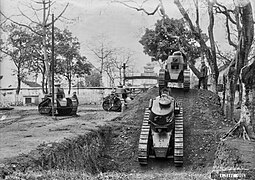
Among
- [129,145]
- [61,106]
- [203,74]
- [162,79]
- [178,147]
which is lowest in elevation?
[129,145]

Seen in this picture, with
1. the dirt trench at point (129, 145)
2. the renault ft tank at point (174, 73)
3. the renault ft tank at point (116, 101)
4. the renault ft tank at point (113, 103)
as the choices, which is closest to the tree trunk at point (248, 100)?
the dirt trench at point (129, 145)

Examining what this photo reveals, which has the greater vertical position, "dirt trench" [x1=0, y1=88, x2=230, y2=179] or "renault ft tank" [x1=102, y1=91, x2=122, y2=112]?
"renault ft tank" [x1=102, y1=91, x2=122, y2=112]

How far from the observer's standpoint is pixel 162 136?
1341cm

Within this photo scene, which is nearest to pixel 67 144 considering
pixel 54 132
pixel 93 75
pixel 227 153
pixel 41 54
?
pixel 54 132

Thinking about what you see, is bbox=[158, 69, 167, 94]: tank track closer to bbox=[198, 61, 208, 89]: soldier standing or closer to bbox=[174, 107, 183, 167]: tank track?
bbox=[198, 61, 208, 89]: soldier standing

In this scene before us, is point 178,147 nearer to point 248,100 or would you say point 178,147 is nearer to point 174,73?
point 248,100

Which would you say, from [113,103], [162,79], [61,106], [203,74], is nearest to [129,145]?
[162,79]

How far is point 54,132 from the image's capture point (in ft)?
43.8

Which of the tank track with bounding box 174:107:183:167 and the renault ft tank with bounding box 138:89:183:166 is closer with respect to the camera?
the tank track with bounding box 174:107:183:167

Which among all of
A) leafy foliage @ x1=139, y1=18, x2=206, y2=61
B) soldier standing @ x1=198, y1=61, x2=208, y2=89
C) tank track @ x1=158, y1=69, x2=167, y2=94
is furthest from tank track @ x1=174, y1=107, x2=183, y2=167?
leafy foliage @ x1=139, y1=18, x2=206, y2=61

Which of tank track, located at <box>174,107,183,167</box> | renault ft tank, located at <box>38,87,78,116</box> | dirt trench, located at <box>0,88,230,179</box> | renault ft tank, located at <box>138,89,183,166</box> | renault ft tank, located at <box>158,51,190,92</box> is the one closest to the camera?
dirt trench, located at <box>0,88,230,179</box>

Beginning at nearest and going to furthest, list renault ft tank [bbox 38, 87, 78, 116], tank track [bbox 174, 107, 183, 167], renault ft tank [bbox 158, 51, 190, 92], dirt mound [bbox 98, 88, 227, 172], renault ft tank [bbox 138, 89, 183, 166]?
1. tank track [bbox 174, 107, 183, 167]
2. renault ft tank [bbox 138, 89, 183, 166]
3. dirt mound [bbox 98, 88, 227, 172]
4. renault ft tank [bbox 158, 51, 190, 92]
5. renault ft tank [bbox 38, 87, 78, 116]

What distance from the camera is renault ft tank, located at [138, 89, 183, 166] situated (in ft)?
43.3

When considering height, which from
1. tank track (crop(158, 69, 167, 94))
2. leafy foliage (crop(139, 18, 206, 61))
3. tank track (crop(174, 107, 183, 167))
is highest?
leafy foliage (crop(139, 18, 206, 61))
